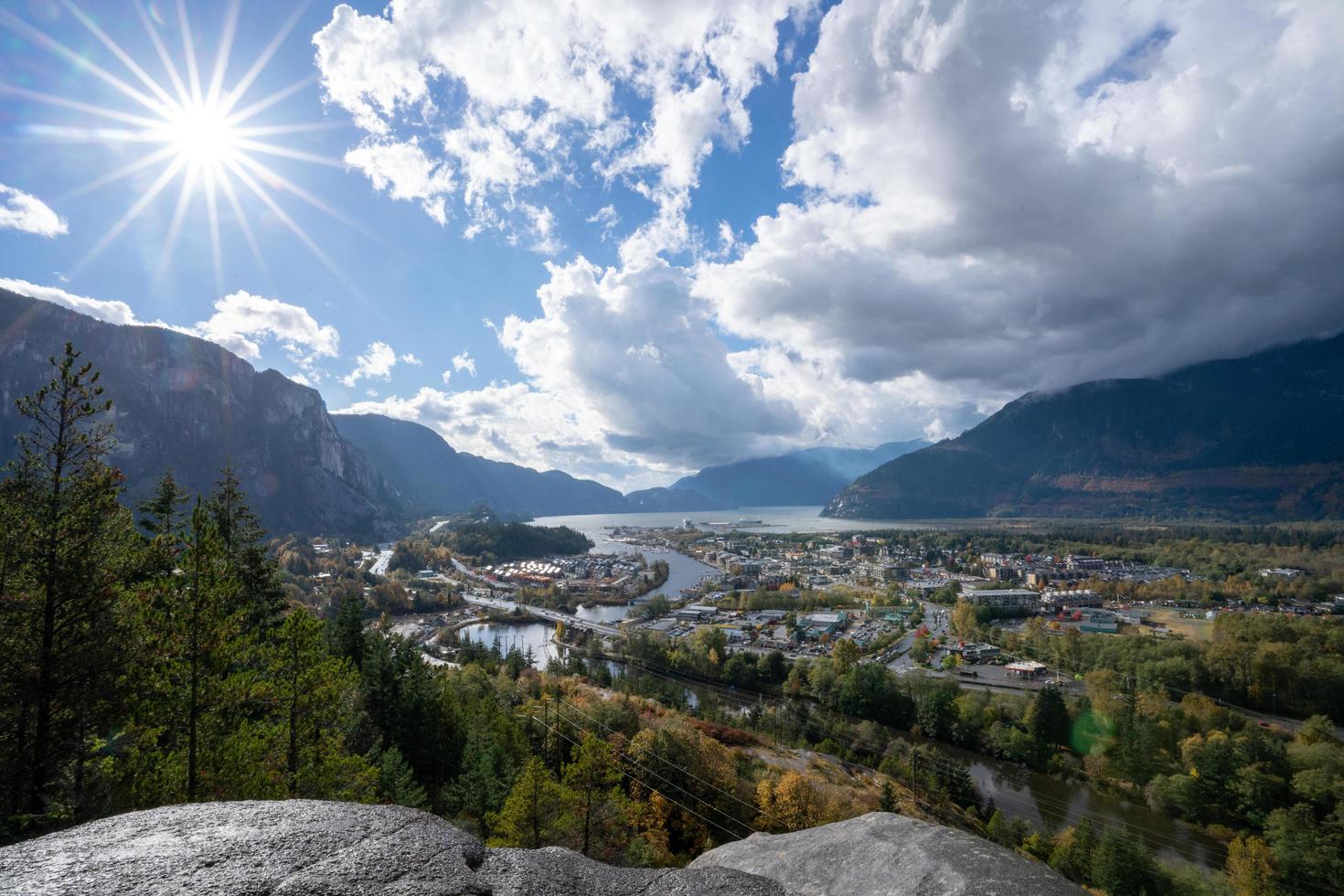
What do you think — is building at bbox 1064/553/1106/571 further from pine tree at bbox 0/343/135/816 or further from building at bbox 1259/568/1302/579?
pine tree at bbox 0/343/135/816

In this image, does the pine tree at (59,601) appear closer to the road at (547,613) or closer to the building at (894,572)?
the road at (547,613)

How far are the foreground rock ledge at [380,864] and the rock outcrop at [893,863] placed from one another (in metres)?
0.01

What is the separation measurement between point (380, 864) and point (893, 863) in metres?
3.38

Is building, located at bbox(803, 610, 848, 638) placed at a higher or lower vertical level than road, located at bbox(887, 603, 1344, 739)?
higher

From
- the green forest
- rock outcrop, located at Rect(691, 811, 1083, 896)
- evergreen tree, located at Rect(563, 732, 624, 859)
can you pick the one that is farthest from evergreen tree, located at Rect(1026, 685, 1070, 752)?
rock outcrop, located at Rect(691, 811, 1083, 896)

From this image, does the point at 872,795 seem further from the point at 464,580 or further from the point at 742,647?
the point at 464,580

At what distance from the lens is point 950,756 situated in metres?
32.8

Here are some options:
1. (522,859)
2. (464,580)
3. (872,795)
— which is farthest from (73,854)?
(464,580)

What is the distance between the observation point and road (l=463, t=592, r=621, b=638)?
6384 centimetres

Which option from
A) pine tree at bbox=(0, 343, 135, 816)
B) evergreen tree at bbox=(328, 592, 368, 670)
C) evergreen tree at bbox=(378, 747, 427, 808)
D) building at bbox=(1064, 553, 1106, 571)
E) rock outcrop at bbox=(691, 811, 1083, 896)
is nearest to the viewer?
rock outcrop at bbox=(691, 811, 1083, 896)

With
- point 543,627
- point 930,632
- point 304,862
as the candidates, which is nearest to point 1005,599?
point 930,632

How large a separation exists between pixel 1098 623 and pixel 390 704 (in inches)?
2621

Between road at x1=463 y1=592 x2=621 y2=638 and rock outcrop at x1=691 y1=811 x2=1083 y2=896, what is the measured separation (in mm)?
57969

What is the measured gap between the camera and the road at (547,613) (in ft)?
209
